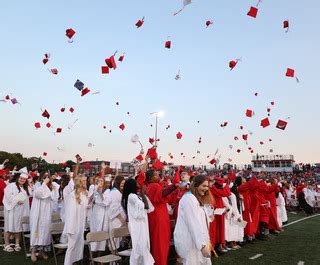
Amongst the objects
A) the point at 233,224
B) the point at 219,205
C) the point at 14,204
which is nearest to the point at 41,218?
the point at 14,204

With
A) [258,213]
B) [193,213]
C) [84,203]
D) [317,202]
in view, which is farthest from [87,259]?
[317,202]

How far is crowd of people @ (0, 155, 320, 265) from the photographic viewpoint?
15.1 ft

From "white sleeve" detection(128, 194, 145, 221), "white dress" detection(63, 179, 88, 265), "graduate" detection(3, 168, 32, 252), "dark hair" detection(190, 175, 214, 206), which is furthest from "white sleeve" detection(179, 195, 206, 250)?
"graduate" detection(3, 168, 32, 252)

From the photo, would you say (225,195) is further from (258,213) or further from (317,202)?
(317,202)

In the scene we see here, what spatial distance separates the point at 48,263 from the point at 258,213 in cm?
648

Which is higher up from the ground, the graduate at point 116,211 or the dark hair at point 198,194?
the dark hair at point 198,194

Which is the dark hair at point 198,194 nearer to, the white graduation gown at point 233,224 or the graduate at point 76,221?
the graduate at point 76,221

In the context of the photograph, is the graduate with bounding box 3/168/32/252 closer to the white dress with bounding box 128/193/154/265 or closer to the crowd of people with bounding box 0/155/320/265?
the crowd of people with bounding box 0/155/320/265

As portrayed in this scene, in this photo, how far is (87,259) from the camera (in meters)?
7.88

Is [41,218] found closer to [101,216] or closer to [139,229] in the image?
[101,216]

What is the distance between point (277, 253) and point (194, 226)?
5218mm

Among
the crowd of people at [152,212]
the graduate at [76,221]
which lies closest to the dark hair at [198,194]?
the crowd of people at [152,212]

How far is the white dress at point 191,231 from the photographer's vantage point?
169 inches

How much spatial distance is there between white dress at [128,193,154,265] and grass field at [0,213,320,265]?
2.54 metres
